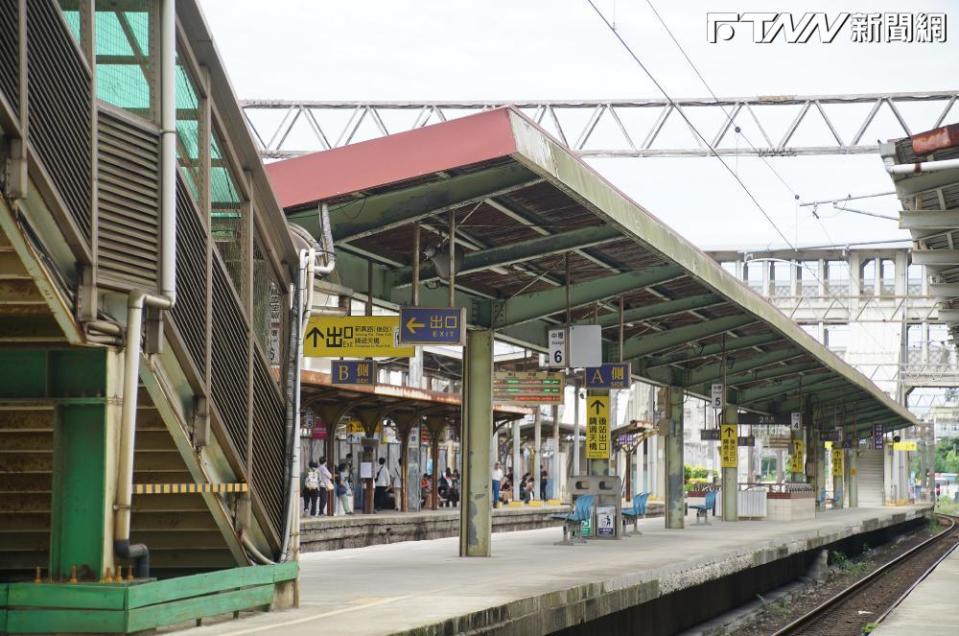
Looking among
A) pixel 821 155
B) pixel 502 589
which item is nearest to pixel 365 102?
pixel 821 155

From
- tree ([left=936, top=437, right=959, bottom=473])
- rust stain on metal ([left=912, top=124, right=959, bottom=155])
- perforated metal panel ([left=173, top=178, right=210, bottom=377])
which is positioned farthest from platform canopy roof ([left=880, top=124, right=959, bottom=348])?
tree ([left=936, top=437, right=959, bottom=473])

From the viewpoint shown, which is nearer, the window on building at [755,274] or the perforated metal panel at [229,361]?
the perforated metal panel at [229,361]

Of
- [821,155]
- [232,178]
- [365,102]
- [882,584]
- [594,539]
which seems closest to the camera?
[232,178]

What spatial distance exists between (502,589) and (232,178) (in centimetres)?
444

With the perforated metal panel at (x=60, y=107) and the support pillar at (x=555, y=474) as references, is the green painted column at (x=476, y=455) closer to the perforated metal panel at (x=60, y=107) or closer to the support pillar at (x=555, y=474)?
the perforated metal panel at (x=60, y=107)

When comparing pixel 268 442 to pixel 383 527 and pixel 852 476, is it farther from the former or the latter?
pixel 852 476

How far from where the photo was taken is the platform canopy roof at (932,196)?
51.6ft

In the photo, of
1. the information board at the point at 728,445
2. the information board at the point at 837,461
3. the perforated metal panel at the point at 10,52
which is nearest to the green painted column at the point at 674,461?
the information board at the point at 728,445

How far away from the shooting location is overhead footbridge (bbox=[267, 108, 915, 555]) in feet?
42.6

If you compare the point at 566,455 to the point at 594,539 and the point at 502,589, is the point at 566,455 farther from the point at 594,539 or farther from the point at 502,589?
the point at 502,589

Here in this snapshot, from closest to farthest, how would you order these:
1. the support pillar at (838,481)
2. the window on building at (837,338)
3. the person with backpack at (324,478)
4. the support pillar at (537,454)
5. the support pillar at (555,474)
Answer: the person with backpack at (324,478) < the support pillar at (537,454) < the support pillar at (555,474) < the support pillar at (838,481) < the window on building at (837,338)

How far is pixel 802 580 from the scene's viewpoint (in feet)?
91.2

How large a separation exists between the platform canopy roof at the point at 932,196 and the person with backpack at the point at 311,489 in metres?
12.0

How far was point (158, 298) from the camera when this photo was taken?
8844mm
